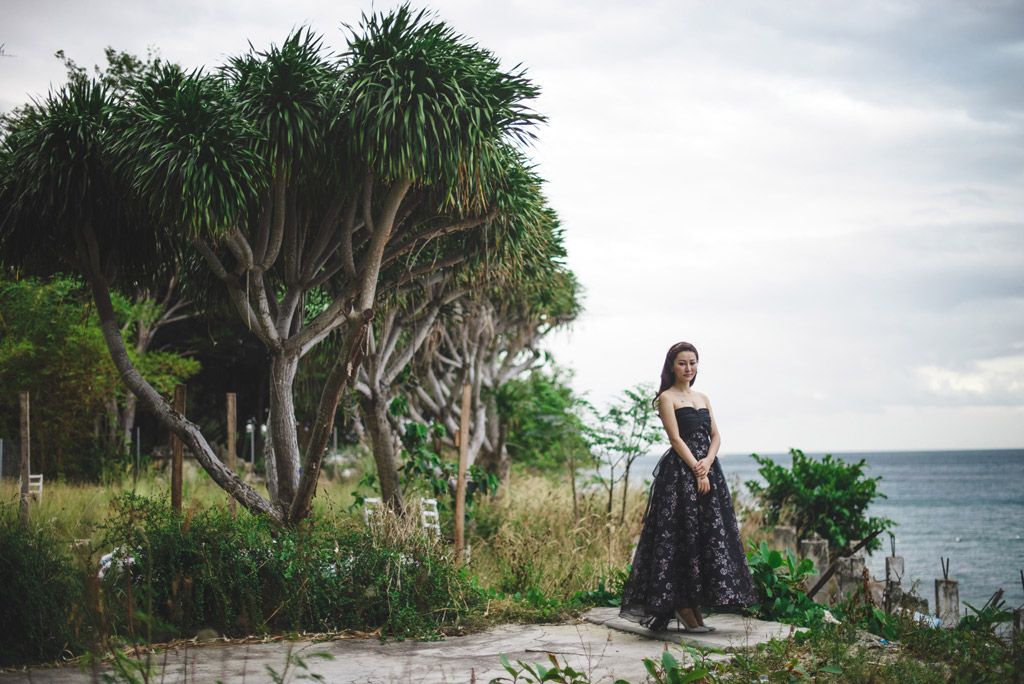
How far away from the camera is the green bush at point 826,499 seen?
438 inches

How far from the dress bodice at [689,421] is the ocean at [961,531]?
A: 5.53 m

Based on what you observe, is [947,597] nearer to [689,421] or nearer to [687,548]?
[687,548]

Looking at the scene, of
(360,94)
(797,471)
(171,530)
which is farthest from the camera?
(797,471)

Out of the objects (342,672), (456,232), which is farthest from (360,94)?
(342,672)

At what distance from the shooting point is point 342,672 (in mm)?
4633

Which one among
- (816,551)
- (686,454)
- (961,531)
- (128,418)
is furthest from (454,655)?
(961,531)

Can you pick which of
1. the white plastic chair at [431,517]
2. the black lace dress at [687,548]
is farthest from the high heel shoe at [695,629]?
the white plastic chair at [431,517]

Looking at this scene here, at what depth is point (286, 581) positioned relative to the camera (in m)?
5.89

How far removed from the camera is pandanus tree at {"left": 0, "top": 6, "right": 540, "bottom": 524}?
7441 millimetres

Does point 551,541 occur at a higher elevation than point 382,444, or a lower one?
lower

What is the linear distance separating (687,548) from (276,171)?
17.0 ft

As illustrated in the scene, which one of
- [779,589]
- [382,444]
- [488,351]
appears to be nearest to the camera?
[779,589]

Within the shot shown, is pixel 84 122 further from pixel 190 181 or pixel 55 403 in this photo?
pixel 55 403

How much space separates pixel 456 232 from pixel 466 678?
6.11 meters
